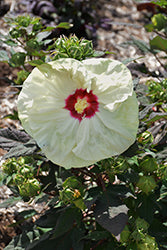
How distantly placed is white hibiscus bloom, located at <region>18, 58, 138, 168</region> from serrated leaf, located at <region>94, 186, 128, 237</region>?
16.0 inches

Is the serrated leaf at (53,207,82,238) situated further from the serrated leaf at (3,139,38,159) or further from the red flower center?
the red flower center

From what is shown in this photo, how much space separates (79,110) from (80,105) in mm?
25

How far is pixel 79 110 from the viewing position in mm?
1652

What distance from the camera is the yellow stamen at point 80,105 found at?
1648mm

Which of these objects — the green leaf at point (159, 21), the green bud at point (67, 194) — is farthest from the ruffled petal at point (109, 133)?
the green leaf at point (159, 21)

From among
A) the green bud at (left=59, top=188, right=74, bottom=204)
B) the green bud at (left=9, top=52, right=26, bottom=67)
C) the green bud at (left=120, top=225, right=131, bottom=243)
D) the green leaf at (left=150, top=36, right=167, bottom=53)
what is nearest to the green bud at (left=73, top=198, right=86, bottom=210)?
the green bud at (left=59, top=188, right=74, bottom=204)

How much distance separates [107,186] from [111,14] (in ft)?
11.9

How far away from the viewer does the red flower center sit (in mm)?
1641

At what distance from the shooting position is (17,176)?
1.90 m

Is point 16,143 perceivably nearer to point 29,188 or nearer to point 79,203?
point 29,188

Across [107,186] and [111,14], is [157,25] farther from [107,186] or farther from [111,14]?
[111,14]

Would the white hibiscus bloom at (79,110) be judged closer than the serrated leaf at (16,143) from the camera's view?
Yes

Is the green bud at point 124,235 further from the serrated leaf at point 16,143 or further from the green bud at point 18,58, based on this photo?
the green bud at point 18,58

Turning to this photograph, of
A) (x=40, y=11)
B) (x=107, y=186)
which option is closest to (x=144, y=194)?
(x=107, y=186)
